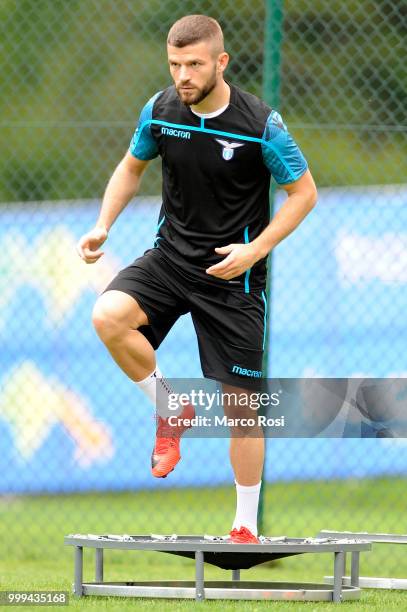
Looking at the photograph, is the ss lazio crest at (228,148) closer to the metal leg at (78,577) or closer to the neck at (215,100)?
the neck at (215,100)

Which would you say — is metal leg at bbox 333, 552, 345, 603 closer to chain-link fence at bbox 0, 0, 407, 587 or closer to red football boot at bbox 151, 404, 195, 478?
red football boot at bbox 151, 404, 195, 478

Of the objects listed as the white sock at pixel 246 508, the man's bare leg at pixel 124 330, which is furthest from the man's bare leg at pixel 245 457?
the man's bare leg at pixel 124 330

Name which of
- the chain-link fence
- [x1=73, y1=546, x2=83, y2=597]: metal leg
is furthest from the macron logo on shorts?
the chain-link fence

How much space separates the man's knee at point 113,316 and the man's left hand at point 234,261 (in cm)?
43

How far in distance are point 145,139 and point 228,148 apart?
423 mm

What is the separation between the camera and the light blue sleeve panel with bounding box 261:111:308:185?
5.11 m

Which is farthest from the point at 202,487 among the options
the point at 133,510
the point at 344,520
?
the point at 344,520

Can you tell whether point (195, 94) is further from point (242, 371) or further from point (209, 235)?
point (242, 371)

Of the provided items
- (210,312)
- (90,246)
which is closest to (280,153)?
(210,312)

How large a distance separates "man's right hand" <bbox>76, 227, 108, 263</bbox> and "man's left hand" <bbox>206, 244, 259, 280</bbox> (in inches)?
19.4

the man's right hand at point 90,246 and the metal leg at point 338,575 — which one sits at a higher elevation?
the man's right hand at point 90,246

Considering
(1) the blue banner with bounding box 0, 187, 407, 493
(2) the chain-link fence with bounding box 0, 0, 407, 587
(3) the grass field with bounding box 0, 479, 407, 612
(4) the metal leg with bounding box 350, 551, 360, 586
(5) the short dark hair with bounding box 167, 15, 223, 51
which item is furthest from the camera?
(1) the blue banner with bounding box 0, 187, 407, 493

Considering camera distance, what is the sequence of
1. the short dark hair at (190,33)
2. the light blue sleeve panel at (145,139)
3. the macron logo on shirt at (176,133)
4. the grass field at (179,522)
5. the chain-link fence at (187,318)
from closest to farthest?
the short dark hair at (190,33)
the macron logo on shirt at (176,133)
the light blue sleeve panel at (145,139)
the grass field at (179,522)
the chain-link fence at (187,318)

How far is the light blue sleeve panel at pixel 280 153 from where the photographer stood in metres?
5.11
